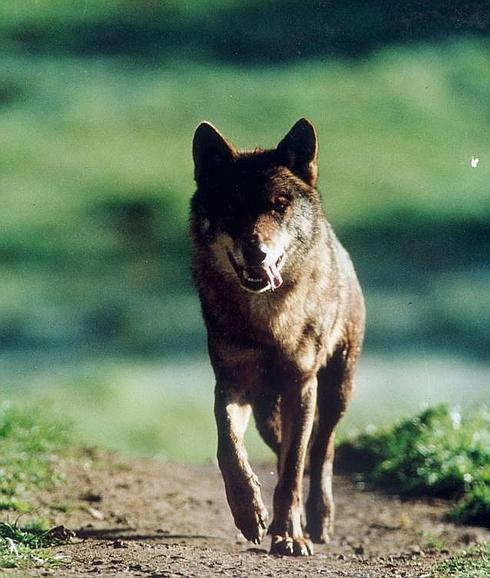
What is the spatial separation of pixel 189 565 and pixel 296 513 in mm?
919

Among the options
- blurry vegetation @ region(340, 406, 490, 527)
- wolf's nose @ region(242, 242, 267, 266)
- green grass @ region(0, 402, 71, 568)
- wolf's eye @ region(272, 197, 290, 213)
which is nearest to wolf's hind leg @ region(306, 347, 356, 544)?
blurry vegetation @ region(340, 406, 490, 527)

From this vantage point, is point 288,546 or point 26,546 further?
point 288,546

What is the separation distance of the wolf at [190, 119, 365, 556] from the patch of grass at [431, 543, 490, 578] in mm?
790

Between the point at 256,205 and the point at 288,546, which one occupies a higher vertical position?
the point at 256,205

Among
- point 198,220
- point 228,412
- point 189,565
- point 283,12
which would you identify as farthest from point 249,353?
point 283,12

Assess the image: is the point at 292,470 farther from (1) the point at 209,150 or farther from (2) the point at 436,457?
(2) the point at 436,457

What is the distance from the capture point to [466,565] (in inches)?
245

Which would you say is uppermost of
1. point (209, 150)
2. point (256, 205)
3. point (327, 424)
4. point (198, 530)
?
point (209, 150)

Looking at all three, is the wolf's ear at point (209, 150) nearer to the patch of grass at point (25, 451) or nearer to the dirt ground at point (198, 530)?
the dirt ground at point (198, 530)

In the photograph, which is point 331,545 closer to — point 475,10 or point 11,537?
point 11,537

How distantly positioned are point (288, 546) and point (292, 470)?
17.4 inches

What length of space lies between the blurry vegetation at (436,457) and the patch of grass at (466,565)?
1.36 metres

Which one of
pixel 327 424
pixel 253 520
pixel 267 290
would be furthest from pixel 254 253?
pixel 327 424

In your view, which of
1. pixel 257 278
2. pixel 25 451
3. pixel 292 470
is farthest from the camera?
pixel 25 451
